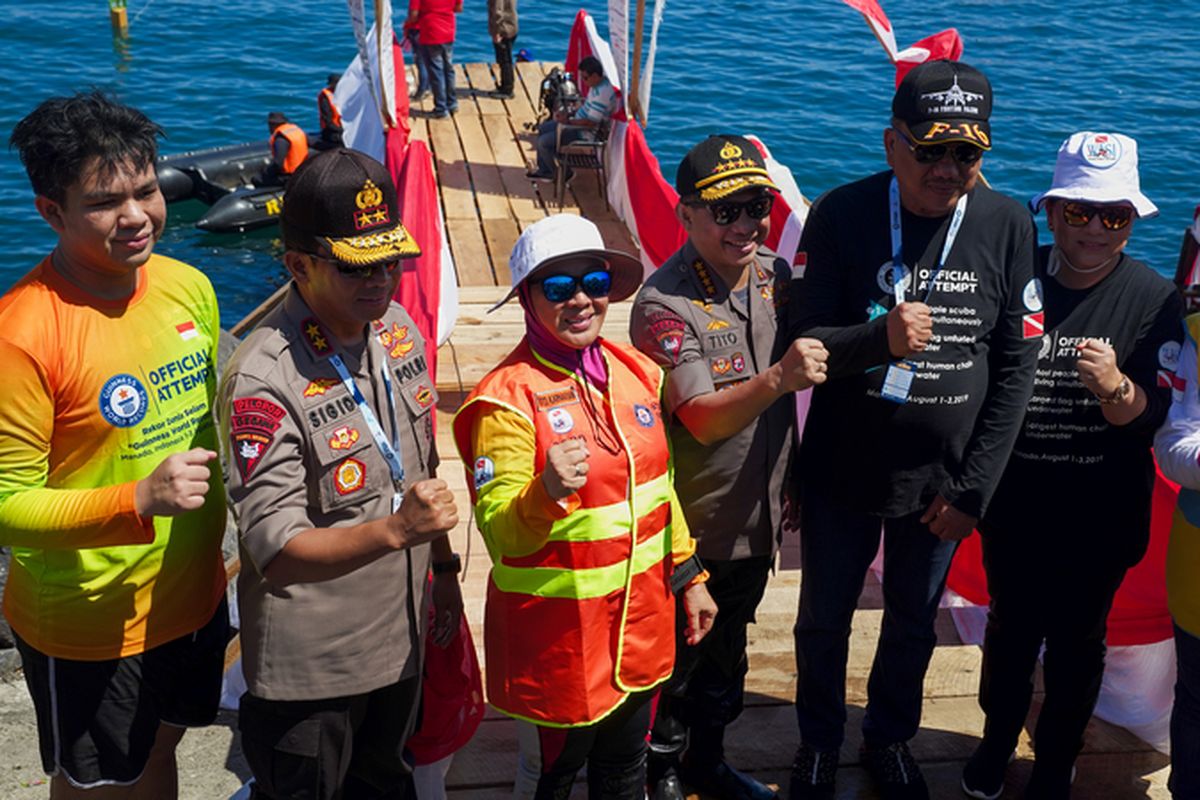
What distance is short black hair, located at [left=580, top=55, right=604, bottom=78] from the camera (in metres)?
12.0

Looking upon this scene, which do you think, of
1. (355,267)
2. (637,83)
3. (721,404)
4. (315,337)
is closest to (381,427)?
(315,337)

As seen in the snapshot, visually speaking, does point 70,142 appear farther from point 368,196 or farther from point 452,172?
point 452,172

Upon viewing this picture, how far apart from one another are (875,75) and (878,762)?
22.7m

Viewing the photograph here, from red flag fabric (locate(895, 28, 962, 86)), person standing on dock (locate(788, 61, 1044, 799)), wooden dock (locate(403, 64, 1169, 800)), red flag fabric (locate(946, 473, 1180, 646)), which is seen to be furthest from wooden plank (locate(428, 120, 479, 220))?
person standing on dock (locate(788, 61, 1044, 799))

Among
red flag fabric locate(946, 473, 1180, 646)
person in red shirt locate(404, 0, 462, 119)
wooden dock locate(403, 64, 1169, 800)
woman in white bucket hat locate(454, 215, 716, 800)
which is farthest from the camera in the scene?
person in red shirt locate(404, 0, 462, 119)

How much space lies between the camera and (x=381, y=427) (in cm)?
321

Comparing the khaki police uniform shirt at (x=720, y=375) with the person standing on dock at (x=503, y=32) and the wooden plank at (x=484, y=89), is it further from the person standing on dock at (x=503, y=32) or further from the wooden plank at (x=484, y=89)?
the person standing on dock at (x=503, y=32)

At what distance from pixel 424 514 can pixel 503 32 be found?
45.9 ft

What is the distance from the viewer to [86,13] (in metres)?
28.1

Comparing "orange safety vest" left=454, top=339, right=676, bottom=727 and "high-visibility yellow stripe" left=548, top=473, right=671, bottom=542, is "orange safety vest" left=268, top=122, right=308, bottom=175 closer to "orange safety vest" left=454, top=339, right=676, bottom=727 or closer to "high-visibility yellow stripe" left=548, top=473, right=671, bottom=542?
"orange safety vest" left=454, top=339, right=676, bottom=727

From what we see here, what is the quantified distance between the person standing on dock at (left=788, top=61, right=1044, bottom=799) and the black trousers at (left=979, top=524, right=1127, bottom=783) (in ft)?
0.89

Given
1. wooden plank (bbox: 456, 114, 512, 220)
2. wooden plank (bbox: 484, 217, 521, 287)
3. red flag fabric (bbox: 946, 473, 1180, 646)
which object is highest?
red flag fabric (bbox: 946, 473, 1180, 646)

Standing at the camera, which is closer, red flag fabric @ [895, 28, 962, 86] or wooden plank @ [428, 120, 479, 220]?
red flag fabric @ [895, 28, 962, 86]

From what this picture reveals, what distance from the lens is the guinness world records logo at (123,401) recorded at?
123 inches
